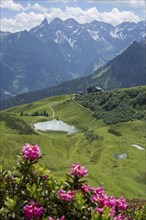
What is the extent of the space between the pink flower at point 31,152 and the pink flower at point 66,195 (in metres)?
1.37

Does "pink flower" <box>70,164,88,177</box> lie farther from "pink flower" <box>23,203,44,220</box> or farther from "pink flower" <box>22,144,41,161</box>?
"pink flower" <box>23,203,44,220</box>

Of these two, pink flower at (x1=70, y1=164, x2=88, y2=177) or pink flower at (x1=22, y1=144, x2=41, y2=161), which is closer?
pink flower at (x1=22, y1=144, x2=41, y2=161)

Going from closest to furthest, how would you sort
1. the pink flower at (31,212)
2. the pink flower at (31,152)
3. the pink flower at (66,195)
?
the pink flower at (31,212) < the pink flower at (66,195) < the pink flower at (31,152)

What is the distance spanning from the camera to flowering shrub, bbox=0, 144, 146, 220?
11.9m

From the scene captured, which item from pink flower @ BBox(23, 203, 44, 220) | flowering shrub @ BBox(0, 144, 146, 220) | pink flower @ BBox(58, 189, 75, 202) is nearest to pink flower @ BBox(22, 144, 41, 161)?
flowering shrub @ BBox(0, 144, 146, 220)

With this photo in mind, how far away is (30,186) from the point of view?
12.7 m

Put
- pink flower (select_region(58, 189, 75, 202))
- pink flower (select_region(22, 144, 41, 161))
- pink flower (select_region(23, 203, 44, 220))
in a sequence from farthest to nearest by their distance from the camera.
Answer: pink flower (select_region(22, 144, 41, 161))
pink flower (select_region(58, 189, 75, 202))
pink flower (select_region(23, 203, 44, 220))

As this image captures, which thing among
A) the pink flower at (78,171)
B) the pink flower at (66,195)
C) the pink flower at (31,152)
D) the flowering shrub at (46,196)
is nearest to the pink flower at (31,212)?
the flowering shrub at (46,196)

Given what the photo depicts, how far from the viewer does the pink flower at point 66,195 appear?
12820 millimetres

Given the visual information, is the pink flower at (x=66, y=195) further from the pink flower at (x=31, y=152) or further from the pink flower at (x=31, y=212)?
the pink flower at (x=31, y=152)

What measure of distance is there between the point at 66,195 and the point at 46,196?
2.26ft

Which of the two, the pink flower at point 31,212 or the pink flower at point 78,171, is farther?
the pink flower at point 78,171

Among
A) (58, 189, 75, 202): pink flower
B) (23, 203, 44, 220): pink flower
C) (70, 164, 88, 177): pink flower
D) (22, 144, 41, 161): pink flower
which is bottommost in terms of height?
(23, 203, 44, 220): pink flower

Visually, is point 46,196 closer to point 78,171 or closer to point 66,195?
point 66,195
